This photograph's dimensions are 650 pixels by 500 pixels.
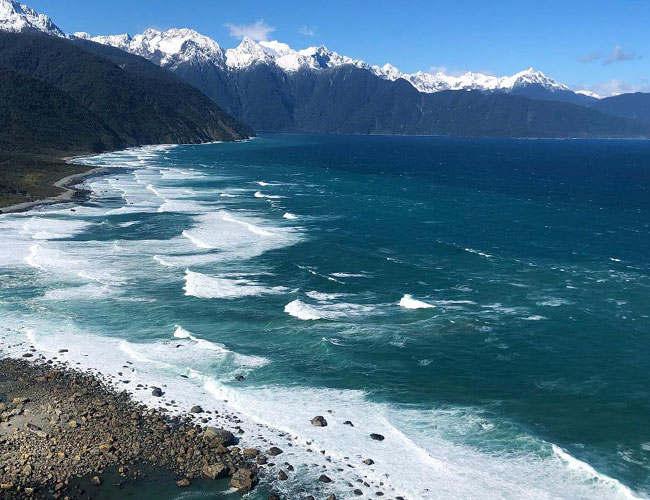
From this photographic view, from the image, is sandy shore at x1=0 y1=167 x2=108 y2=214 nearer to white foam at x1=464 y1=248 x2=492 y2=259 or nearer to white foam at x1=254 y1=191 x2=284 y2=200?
white foam at x1=254 y1=191 x2=284 y2=200

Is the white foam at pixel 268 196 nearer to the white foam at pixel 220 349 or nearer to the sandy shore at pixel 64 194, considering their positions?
the sandy shore at pixel 64 194

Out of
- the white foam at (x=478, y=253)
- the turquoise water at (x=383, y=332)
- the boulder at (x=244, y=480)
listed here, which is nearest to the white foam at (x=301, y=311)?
the turquoise water at (x=383, y=332)

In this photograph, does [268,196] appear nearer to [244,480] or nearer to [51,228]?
[51,228]

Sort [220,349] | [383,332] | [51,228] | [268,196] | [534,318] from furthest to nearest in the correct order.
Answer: [268,196] < [51,228] < [534,318] < [383,332] < [220,349]

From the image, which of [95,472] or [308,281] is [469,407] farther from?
[308,281]

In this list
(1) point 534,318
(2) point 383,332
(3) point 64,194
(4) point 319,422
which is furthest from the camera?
(3) point 64,194

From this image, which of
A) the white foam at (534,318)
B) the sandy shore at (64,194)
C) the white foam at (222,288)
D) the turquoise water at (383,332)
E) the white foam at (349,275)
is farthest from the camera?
the sandy shore at (64,194)

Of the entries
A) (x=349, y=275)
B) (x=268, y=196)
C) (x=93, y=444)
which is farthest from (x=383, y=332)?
(x=268, y=196)
